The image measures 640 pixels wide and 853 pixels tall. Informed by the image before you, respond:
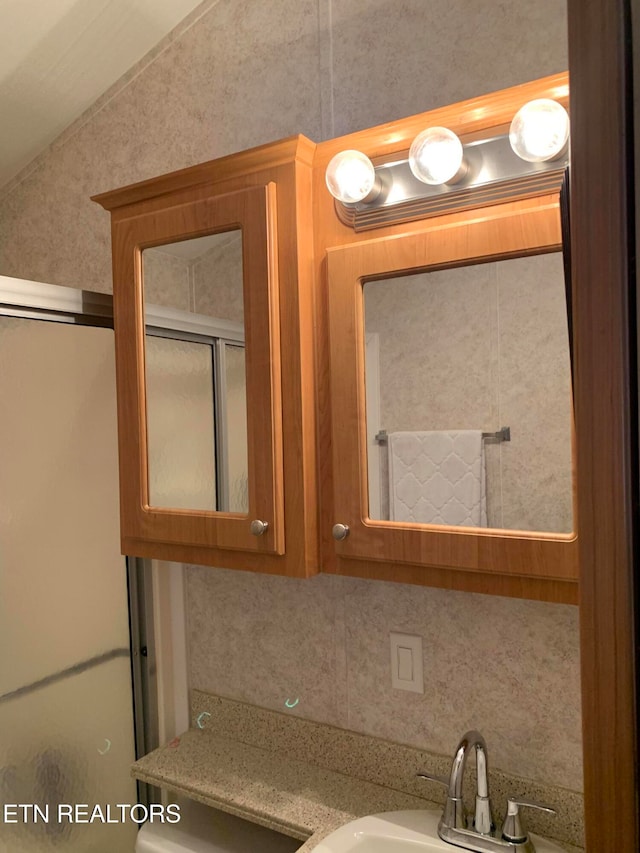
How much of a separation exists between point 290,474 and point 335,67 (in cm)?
88

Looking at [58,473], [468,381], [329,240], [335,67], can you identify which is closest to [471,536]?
[468,381]

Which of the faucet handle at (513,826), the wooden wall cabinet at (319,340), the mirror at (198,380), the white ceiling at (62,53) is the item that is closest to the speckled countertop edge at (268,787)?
the faucet handle at (513,826)

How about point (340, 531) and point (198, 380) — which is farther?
point (198, 380)

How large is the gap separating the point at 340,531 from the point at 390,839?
1.79 ft

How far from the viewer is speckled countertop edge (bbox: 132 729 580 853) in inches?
48.6

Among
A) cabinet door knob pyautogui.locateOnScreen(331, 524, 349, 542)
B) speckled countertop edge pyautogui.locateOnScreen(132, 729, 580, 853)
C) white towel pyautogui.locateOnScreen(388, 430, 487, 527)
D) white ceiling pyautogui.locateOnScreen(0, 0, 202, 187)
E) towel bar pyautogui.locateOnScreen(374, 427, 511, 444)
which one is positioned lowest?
speckled countertop edge pyautogui.locateOnScreen(132, 729, 580, 853)

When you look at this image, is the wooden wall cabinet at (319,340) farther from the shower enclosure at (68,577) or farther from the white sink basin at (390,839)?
the white sink basin at (390,839)

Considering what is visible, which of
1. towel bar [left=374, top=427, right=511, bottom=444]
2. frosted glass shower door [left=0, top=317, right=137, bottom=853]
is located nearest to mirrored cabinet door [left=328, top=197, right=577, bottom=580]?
towel bar [left=374, top=427, right=511, bottom=444]

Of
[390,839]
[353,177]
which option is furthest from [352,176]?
[390,839]

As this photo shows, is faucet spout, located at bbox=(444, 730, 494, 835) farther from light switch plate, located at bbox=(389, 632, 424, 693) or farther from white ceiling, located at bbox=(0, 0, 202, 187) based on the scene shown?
white ceiling, located at bbox=(0, 0, 202, 187)

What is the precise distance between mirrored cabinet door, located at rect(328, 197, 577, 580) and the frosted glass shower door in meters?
0.66

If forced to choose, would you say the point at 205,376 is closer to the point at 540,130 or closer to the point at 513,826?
the point at 540,130

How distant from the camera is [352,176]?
1.08 meters

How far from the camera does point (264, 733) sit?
4.90 feet
